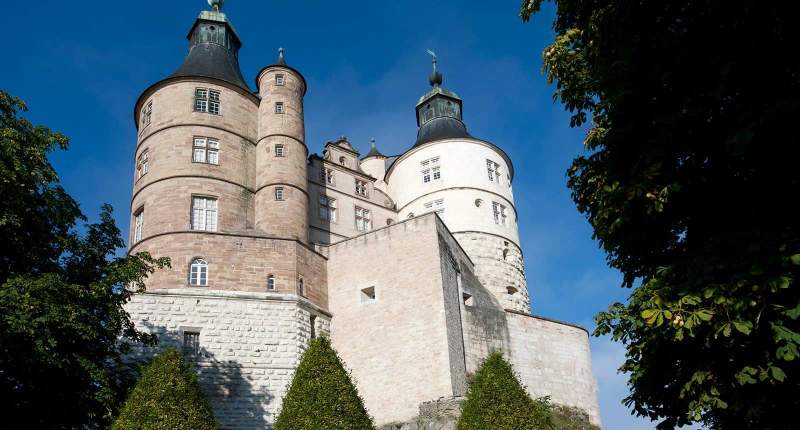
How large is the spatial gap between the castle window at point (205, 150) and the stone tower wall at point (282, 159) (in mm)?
1842

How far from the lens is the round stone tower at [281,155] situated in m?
29.1

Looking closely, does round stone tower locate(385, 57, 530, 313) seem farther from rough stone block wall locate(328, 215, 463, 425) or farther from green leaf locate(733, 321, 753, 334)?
green leaf locate(733, 321, 753, 334)

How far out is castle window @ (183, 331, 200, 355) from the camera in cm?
2428

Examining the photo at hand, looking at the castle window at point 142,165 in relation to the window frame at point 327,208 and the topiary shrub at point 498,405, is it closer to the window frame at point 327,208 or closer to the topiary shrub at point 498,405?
the window frame at point 327,208

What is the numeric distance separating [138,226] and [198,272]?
4.09 m

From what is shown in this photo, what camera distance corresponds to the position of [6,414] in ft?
48.8

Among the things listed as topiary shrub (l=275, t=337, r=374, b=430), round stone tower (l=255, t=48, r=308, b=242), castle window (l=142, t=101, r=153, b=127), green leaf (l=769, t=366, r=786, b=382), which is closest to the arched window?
round stone tower (l=255, t=48, r=308, b=242)

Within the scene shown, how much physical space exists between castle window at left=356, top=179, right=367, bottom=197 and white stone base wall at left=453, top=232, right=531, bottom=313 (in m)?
4.83

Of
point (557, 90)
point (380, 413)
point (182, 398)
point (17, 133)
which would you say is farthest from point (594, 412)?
point (17, 133)

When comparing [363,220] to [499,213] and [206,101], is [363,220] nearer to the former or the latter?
[499,213]

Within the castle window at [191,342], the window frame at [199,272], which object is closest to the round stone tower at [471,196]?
the window frame at [199,272]

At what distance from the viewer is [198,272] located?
26031 mm

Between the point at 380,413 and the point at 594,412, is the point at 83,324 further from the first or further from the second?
the point at 594,412

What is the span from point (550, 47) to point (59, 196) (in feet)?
36.0
